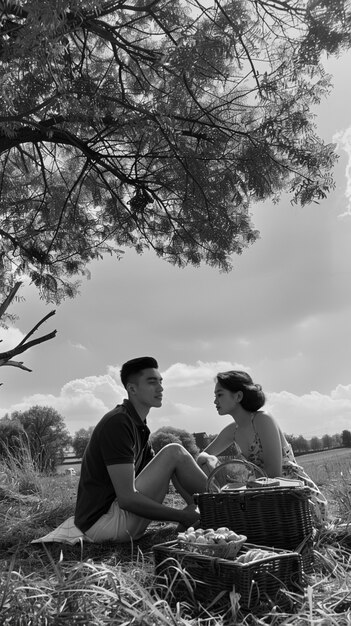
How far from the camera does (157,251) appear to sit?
21.4ft

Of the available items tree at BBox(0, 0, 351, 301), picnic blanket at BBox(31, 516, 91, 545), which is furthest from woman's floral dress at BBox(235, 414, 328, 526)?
tree at BBox(0, 0, 351, 301)

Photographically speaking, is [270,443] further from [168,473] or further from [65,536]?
[65,536]

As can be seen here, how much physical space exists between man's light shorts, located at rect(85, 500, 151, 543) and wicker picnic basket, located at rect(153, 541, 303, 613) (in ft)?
3.10

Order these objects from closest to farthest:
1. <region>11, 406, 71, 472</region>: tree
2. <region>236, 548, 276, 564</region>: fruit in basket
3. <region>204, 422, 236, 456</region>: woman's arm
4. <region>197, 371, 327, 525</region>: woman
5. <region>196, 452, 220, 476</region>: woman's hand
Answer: <region>236, 548, 276, 564</region>: fruit in basket
<region>197, 371, 327, 525</region>: woman
<region>196, 452, 220, 476</region>: woman's hand
<region>204, 422, 236, 456</region>: woman's arm
<region>11, 406, 71, 472</region>: tree

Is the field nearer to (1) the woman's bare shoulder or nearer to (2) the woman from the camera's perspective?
(2) the woman

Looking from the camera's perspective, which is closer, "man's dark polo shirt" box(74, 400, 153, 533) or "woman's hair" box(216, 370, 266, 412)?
"man's dark polo shirt" box(74, 400, 153, 533)

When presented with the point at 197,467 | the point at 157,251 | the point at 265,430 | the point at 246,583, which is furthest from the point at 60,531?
the point at 157,251

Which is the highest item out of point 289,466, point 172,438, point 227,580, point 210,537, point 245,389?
point 172,438

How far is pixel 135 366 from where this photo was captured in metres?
3.58

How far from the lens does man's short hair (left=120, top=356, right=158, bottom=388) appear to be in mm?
3574

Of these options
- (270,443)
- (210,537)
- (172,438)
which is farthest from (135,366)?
(172,438)

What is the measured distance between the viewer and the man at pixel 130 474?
3.16m

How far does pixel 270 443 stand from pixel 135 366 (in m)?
0.86

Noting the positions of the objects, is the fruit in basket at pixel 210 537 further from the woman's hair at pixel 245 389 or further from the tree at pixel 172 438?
the tree at pixel 172 438
